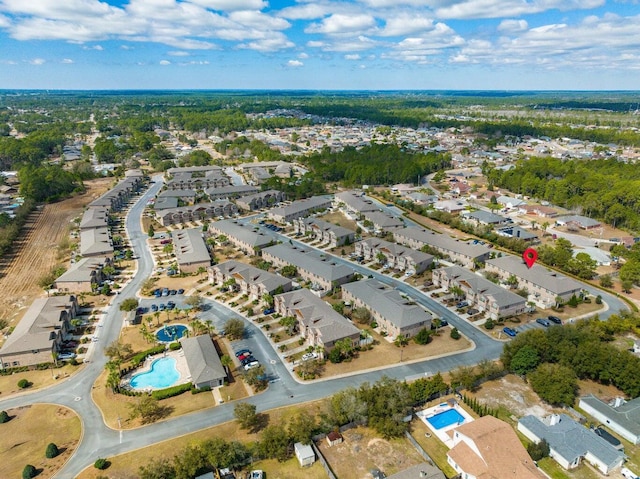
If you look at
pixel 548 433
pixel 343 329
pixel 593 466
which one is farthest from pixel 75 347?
pixel 593 466

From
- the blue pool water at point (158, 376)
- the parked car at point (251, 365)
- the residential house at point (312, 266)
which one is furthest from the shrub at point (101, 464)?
the residential house at point (312, 266)

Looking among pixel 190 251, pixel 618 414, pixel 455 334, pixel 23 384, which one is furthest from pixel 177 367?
pixel 618 414

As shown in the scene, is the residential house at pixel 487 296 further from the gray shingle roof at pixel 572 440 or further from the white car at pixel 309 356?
the white car at pixel 309 356

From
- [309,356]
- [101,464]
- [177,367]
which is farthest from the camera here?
[309,356]

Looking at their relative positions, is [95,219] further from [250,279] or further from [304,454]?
[304,454]

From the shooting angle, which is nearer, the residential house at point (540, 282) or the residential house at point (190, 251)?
the residential house at point (540, 282)

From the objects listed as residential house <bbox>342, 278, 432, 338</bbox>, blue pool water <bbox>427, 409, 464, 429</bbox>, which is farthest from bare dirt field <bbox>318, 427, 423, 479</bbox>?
residential house <bbox>342, 278, 432, 338</bbox>
